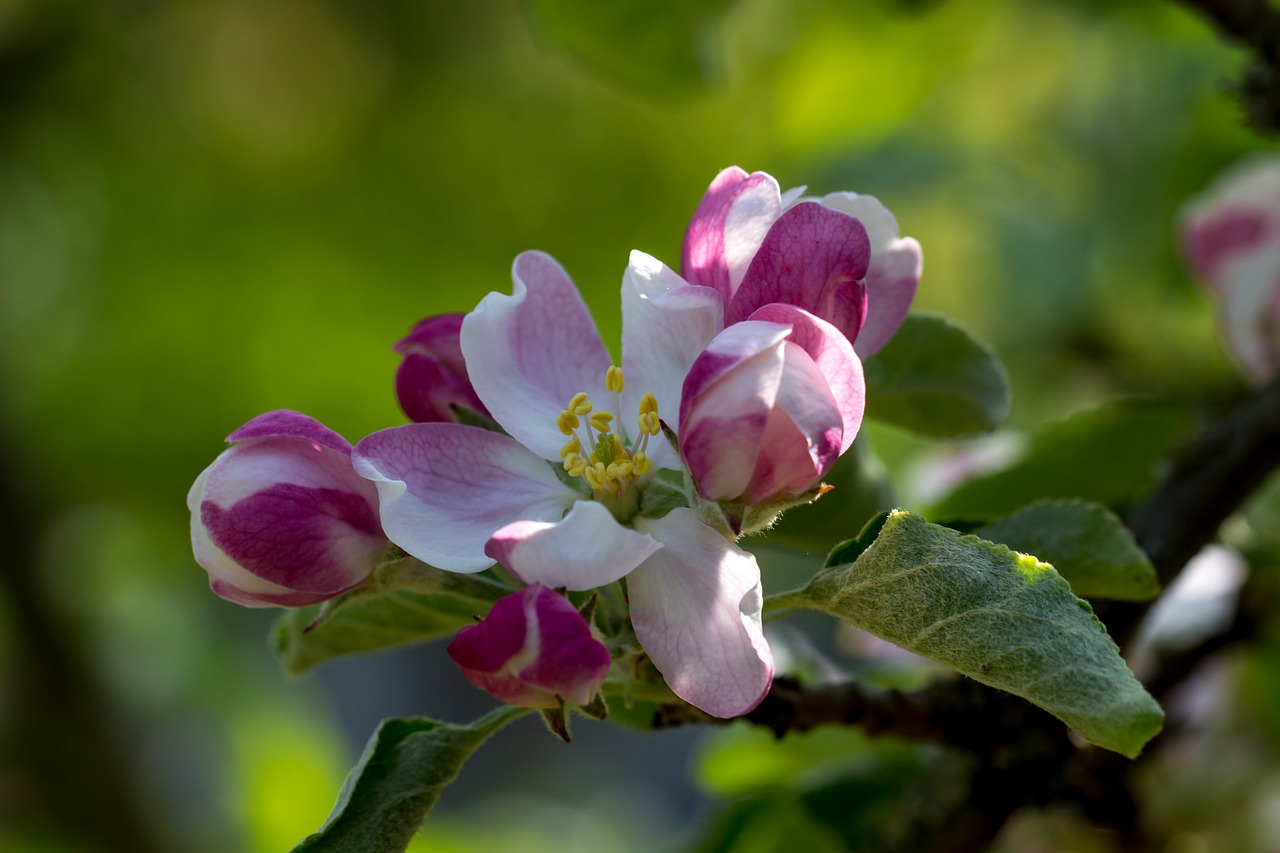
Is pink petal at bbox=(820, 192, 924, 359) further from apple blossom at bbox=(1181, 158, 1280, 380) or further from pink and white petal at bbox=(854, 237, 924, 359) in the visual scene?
apple blossom at bbox=(1181, 158, 1280, 380)

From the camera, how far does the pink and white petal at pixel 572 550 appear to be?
0.46 metres

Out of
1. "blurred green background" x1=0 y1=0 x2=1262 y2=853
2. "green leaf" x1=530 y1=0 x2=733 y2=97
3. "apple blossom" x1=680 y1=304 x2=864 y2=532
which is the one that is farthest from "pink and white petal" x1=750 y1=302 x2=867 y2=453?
"blurred green background" x1=0 y1=0 x2=1262 y2=853

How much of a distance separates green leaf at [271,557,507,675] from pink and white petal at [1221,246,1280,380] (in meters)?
0.70

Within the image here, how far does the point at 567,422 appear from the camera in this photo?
0.59 meters

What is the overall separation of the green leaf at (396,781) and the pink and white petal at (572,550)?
87 millimetres

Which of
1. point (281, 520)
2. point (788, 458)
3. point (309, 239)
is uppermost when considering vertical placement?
point (788, 458)

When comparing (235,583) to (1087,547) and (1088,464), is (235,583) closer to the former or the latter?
(1087,547)

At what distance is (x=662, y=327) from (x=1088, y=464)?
0.43 meters

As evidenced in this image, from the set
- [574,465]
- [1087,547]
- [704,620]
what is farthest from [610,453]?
[1087,547]

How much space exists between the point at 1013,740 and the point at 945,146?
145 centimetres

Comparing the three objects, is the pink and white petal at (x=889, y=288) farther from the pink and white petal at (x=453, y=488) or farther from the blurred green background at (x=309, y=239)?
the blurred green background at (x=309, y=239)

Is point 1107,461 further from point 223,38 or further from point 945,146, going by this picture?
point 223,38

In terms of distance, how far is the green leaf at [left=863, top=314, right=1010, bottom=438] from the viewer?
0.65 metres

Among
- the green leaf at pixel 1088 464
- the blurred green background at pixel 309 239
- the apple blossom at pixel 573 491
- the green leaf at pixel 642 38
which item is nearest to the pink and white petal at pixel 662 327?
the apple blossom at pixel 573 491
